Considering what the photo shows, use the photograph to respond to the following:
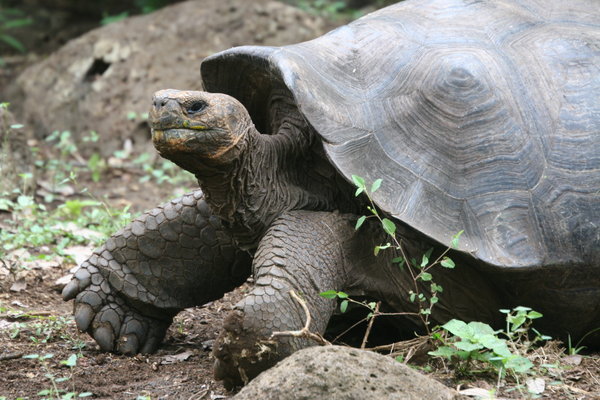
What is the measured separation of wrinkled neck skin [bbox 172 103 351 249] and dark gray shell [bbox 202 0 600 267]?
0.28 meters

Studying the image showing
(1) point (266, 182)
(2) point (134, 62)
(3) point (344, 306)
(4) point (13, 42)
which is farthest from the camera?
(4) point (13, 42)

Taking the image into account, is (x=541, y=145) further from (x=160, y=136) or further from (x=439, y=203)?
(x=160, y=136)

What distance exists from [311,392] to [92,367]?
5.23 ft

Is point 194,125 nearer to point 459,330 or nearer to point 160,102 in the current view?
point 160,102

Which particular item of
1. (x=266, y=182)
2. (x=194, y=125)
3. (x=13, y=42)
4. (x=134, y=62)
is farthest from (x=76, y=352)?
(x=13, y=42)

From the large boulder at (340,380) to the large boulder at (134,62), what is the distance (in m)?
6.50

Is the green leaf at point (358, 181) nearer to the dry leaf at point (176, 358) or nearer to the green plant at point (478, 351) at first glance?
the green plant at point (478, 351)

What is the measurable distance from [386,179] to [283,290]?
67cm

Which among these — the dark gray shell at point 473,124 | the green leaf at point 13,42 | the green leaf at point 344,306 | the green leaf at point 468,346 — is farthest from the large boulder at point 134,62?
the green leaf at point 468,346

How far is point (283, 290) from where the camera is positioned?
3.56 meters

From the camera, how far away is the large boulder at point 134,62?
9352 millimetres

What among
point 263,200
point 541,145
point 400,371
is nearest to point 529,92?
point 541,145

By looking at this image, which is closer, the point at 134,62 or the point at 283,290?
the point at 283,290

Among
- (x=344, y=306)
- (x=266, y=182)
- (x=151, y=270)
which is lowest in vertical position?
(x=151, y=270)
